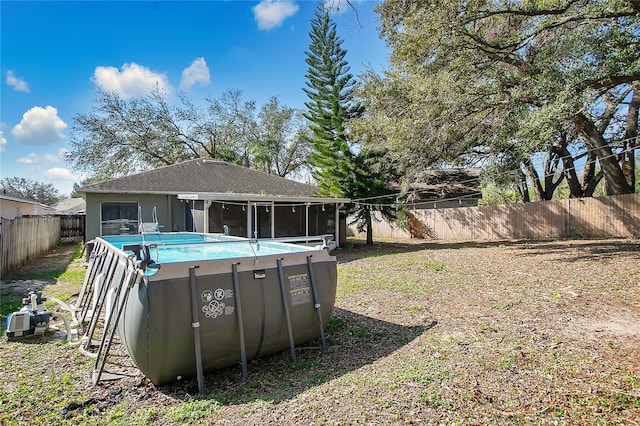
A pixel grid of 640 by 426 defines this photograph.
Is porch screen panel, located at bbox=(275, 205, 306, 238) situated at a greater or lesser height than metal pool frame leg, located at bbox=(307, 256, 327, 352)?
greater

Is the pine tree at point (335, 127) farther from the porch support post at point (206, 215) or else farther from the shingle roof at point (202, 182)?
the porch support post at point (206, 215)

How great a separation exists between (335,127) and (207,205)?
6.98 m

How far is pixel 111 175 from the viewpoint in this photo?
69.1 feet

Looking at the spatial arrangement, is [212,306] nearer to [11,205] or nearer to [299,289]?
[299,289]

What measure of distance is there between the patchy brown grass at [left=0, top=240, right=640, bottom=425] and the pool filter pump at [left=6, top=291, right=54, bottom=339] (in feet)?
0.59

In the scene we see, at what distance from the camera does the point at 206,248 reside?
5.26 metres

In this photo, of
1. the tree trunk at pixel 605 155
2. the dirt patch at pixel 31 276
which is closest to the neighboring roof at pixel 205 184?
the dirt patch at pixel 31 276

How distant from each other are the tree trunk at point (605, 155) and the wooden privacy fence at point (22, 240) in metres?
13.6

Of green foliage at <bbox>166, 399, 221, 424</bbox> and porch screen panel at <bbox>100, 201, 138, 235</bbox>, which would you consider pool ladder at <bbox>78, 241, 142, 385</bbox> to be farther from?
porch screen panel at <bbox>100, 201, 138, 235</bbox>

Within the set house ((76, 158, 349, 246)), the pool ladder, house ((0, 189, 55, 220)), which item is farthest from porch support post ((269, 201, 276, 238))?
house ((0, 189, 55, 220))

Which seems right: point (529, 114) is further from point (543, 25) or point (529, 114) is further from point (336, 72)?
point (336, 72)

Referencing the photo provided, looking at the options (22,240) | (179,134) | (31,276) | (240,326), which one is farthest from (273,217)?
(179,134)

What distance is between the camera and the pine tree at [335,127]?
14.0 meters

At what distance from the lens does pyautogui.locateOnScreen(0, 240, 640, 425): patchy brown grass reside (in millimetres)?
2311
